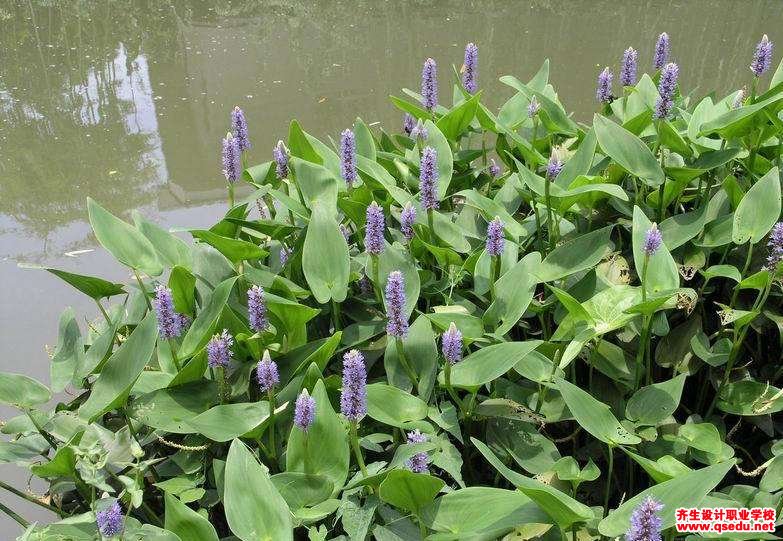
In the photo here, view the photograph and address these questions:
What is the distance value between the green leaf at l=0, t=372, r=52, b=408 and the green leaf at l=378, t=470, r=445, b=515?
3.16 feet

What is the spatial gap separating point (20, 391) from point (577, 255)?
1.43m

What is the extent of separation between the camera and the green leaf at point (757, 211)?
73.5 inches

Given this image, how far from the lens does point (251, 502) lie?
1431 mm

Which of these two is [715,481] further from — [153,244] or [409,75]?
[409,75]

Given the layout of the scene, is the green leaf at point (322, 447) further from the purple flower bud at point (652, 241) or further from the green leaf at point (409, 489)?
the purple flower bud at point (652, 241)

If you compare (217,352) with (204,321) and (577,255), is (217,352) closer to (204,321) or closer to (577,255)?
(204,321)

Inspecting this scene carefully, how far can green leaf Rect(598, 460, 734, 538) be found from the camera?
1326mm

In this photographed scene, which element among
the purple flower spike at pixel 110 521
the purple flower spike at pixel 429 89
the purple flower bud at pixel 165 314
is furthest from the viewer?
the purple flower spike at pixel 429 89

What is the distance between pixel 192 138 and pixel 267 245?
116 inches

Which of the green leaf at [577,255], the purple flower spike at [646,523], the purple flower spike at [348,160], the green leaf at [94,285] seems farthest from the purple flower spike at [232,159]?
the purple flower spike at [646,523]

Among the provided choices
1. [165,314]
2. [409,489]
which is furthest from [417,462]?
[165,314]

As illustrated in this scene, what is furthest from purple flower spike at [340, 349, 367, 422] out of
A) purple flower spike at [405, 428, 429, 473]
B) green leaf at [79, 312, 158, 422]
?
green leaf at [79, 312, 158, 422]

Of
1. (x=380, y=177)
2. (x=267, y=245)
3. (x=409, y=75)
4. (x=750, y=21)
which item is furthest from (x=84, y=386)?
(x=750, y=21)

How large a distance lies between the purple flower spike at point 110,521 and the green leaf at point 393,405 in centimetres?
54
